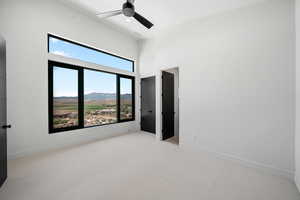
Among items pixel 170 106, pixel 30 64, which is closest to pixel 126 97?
pixel 170 106

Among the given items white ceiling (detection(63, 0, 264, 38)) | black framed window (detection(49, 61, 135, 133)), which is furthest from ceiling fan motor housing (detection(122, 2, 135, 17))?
black framed window (detection(49, 61, 135, 133))

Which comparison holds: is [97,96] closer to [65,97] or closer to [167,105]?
[65,97]

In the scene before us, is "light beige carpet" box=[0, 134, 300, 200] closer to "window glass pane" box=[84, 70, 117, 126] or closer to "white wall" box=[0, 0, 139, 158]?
"white wall" box=[0, 0, 139, 158]

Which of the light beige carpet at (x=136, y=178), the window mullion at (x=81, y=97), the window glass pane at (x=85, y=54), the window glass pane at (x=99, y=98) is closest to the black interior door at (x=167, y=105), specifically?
the light beige carpet at (x=136, y=178)

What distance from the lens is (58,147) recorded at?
2.97 meters

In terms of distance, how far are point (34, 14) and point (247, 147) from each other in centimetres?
524

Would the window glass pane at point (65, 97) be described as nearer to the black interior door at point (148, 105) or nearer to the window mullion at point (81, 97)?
the window mullion at point (81, 97)

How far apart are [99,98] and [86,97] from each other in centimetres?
41

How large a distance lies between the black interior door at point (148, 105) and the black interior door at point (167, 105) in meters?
0.61

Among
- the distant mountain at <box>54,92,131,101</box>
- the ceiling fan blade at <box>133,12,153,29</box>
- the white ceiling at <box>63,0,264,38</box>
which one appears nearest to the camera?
the ceiling fan blade at <box>133,12,153,29</box>

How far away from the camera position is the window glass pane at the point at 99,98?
3598mm

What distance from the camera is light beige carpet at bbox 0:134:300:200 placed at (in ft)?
5.20

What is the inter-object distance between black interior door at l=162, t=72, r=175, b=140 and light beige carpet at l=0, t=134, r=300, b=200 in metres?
1.22

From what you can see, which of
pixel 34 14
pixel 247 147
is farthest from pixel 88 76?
pixel 247 147
